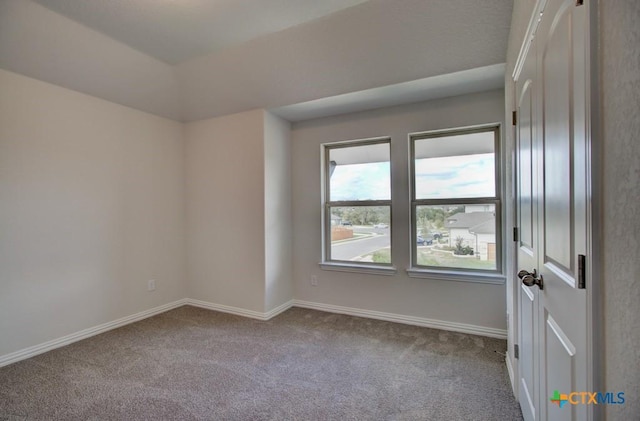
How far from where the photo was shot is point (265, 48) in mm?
2686

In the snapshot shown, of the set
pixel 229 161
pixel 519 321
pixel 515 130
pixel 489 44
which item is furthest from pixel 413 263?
pixel 229 161

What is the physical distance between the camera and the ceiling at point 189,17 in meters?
2.16

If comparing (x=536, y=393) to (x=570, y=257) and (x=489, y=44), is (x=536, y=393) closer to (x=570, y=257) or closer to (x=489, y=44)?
(x=570, y=257)

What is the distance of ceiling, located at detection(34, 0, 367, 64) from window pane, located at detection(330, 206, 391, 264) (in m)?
2.08

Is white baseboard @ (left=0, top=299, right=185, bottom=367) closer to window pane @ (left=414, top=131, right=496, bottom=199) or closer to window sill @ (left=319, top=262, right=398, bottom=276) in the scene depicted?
window sill @ (left=319, top=262, right=398, bottom=276)

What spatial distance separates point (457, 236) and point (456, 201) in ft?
1.22

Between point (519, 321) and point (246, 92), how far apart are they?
10.3 feet

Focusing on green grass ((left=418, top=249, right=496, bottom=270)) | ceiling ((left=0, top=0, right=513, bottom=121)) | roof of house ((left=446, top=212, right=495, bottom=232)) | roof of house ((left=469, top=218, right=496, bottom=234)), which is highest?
ceiling ((left=0, top=0, right=513, bottom=121))

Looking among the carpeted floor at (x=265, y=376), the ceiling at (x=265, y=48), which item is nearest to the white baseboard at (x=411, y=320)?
the carpeted floor at (x=265, y=376)

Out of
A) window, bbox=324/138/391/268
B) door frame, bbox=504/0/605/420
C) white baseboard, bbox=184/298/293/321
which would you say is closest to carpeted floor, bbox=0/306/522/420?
white baseboard, bbox=184/298/293/321

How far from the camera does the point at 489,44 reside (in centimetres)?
228

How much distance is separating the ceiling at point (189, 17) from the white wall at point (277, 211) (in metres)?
1.07

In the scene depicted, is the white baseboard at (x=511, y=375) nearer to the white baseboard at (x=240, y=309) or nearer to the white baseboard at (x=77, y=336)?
the white baseboard at (x=240, y=309)

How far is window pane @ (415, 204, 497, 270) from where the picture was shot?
304cm
